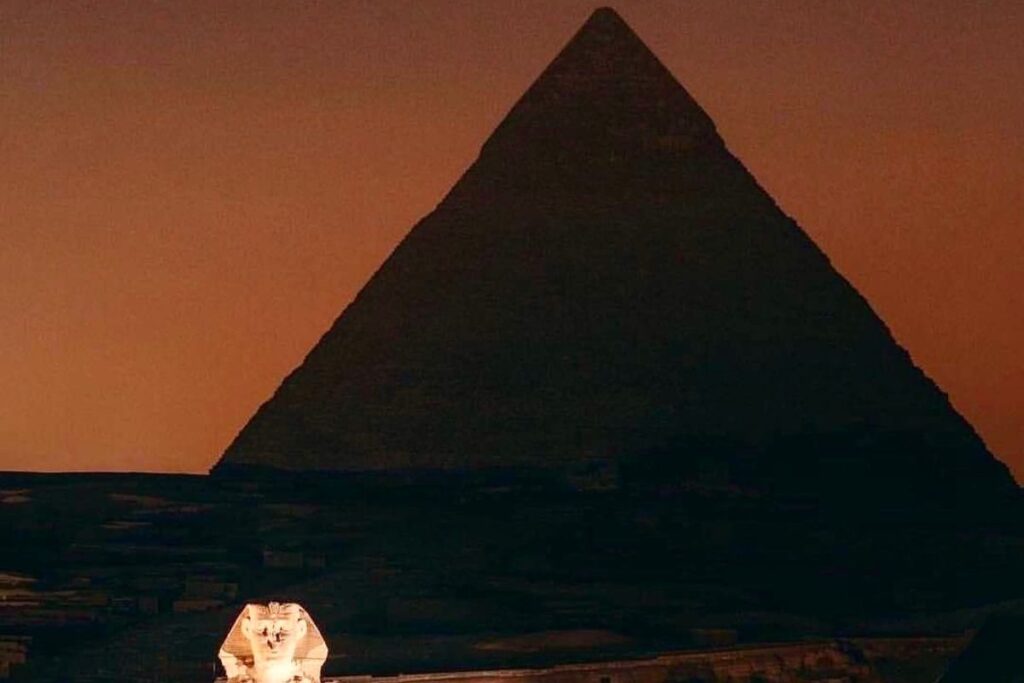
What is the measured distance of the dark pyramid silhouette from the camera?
9675cm

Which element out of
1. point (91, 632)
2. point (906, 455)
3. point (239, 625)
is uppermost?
point (906, 455)

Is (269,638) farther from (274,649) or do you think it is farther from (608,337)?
(608,337)

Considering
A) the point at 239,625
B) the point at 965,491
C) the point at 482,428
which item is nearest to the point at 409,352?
the point at 482,428

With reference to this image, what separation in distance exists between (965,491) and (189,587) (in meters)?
19.4

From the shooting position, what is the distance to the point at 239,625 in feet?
140

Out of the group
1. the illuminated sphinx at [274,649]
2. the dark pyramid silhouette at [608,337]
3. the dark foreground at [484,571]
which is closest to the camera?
the illuminated sphinx at [274,649]

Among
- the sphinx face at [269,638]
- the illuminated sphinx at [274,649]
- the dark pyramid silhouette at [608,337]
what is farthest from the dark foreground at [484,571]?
the sphinx face at [269,638]

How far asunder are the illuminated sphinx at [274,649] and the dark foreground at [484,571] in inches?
925

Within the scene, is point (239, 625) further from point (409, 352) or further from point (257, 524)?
point (409, 352)

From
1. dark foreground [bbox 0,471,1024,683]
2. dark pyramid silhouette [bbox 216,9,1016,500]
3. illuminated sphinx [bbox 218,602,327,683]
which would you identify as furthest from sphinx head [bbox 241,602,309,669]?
dark pyramid silhouette [bbox 216,9,1016,500]

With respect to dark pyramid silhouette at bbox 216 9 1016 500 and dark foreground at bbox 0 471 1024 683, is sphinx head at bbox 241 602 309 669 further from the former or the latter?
dark pyramid silhouette at bbox 216 9 1016 500

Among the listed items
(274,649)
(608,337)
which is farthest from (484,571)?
(274,649)

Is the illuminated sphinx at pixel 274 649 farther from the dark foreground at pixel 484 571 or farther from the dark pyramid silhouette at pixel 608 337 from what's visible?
the dark pyramid silhouette at pixel 608 337

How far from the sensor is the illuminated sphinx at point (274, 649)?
Answer: 139 feet
